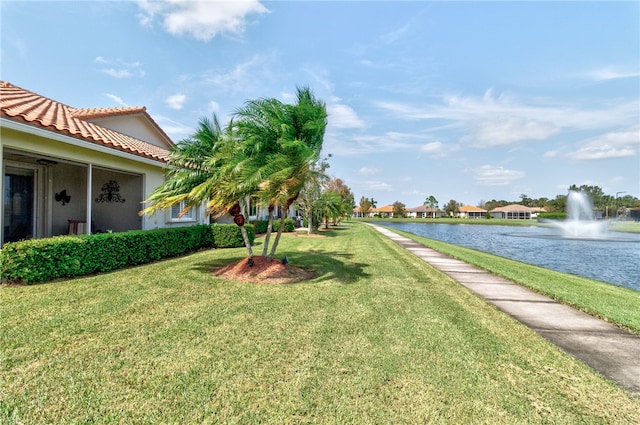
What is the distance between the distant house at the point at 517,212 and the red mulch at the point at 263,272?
118 meters

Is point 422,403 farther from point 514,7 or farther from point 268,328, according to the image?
point 514,7

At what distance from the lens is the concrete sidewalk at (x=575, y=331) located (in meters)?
3.43

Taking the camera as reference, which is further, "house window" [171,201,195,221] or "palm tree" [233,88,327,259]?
"house window" [171,201,195,221]

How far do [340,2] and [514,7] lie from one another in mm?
6240

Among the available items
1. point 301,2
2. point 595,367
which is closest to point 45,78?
point 301,2

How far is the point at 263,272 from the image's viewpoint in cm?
738

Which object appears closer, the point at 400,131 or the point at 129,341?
the point at 129,341

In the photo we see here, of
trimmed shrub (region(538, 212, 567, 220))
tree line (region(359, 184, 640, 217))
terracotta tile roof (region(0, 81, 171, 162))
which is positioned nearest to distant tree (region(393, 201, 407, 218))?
tree line (region(359, 184, 640, 217))

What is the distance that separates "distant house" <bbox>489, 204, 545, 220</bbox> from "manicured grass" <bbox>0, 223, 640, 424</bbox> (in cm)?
11903

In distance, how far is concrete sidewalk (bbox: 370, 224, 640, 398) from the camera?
3.43 m

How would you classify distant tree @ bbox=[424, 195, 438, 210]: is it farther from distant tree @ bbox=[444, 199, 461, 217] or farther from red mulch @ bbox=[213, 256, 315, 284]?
red mulch @ bbox=[213, 256, 315, 284]

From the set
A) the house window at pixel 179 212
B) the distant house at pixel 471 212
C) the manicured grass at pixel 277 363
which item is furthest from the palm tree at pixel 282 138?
the distant house at pixel 471 212

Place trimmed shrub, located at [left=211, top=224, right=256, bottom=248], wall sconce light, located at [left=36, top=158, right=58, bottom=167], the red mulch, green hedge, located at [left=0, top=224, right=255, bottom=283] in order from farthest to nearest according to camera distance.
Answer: trimmed shrub, located at [left=211, top=224, right=256, bottom=248], wall sconce light, located at [left=36, top=158, right=58, bottom=167], the red mulch, green hedge, located at [left=0, top=224, right=255, bottom=283]

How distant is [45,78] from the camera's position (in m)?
11.9
